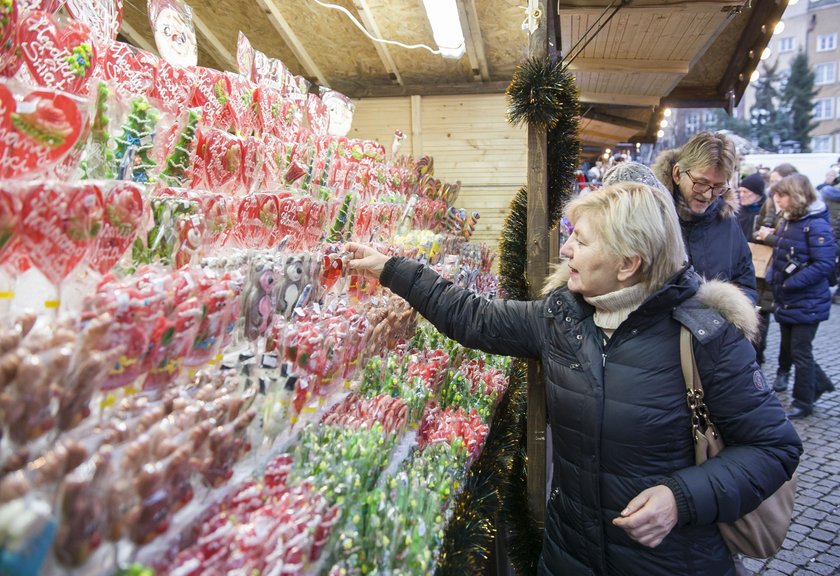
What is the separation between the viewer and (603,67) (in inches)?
156

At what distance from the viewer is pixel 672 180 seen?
9.39 feet

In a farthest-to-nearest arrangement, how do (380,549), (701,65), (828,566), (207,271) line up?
1. (701,65)
2. (828,566)
3. (207,271)
4. (380,549)

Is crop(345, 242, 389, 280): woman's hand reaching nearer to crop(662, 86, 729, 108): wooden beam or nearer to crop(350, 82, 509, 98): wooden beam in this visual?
crop(350, 82, 509, 98): wooden beam

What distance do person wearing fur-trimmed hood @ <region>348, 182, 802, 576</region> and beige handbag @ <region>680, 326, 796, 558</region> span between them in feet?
0.07

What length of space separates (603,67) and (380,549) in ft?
12.0

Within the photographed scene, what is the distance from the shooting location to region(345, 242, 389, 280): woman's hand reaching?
6.42ft

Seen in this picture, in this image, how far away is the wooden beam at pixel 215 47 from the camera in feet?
13.7

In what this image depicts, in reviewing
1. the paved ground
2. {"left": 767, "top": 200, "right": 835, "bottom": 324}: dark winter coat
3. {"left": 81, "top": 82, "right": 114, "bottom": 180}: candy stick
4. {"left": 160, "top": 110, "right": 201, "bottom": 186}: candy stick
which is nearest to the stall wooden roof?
{"left": 767, "top": 200, "right": 835, "bottom": 324}: dark winter coat

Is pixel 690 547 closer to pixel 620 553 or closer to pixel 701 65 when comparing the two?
pixel 620 553

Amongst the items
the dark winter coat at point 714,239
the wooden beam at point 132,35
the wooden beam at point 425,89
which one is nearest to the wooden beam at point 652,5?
the dark winter coat at point 714,239

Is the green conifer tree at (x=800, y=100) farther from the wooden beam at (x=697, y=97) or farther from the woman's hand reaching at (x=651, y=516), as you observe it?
the woman's hand reaching at (x=651, y=516)

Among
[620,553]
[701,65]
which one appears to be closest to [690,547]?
[620,553]

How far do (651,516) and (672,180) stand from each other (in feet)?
6.05

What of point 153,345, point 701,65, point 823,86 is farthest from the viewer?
point 823,86
